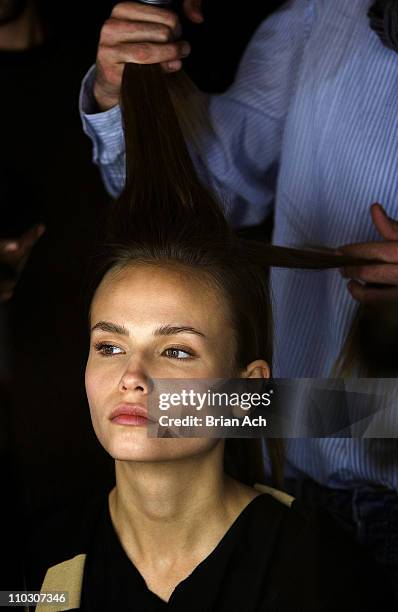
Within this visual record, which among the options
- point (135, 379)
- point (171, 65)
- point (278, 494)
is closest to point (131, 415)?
point (135, 379)

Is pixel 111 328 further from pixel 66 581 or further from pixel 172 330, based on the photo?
pixel 66 581

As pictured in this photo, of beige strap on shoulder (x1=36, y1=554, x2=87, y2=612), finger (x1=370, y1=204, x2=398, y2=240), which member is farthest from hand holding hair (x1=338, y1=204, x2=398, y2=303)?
beige strap on shoulder (x1=36, y1=554, x2=87, y2=612)

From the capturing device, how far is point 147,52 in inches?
20.9

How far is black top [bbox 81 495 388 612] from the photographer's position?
0.49 m

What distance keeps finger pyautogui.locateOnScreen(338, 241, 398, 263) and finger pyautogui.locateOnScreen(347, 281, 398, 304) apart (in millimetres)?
19

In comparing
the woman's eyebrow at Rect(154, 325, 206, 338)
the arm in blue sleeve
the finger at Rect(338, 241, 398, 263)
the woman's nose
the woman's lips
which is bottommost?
the woman's lips

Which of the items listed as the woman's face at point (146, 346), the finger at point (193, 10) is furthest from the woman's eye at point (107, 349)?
the finger at point (193, 10)

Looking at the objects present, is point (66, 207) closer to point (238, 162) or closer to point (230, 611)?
point (238, 162)

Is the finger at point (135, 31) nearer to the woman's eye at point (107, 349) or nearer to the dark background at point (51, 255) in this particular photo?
the dark background at point (51, 255)

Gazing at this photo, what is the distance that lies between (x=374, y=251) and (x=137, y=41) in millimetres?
200

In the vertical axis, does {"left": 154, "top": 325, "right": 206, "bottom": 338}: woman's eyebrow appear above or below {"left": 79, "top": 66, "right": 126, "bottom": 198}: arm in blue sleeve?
below

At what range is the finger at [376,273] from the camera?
0.52 meters

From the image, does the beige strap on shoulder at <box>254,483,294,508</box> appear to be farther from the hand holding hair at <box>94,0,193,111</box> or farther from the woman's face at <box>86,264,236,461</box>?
the hand holding hair at <box>94,0,193,111</box>

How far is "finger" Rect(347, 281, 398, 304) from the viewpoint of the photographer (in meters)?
0.53
